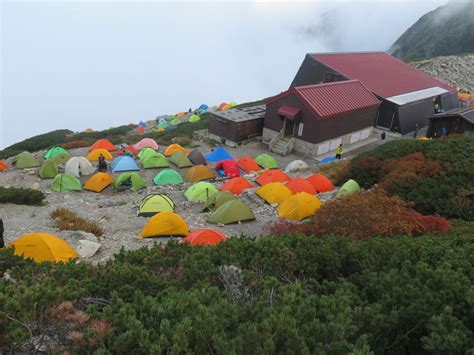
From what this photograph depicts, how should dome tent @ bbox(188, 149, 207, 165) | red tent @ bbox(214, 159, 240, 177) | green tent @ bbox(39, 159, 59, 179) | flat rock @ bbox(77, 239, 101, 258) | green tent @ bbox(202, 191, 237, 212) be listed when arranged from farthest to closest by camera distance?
dome tent @ bbox(188, 149, 207, 165)
red tent @ bbox(214, 159, 240, 177)
green tent @ bbox(39, 159, 59, 179)
green tent @ bbox(202, 191, 237, 212)
flat rock @ bbox(77, 239, 101, 258)

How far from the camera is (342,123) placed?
2834 centimetres

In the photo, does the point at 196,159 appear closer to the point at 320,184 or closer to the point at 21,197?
the point at 320,184

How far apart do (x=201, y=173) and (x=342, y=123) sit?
11.8 meters

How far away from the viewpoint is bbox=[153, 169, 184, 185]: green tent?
70.7 ft

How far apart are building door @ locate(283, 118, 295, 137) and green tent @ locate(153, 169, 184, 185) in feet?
34.0

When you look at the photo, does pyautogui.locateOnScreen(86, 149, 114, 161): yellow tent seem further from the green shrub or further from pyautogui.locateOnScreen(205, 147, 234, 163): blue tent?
the green shrub

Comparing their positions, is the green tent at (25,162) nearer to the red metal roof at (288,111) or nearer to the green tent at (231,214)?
the green tent at (231,214)

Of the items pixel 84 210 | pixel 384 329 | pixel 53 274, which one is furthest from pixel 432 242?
pixel 84 210

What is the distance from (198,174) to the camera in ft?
73.8

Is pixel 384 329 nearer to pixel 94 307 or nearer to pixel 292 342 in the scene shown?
pixel 292 342

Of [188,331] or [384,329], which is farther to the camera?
[384,329]

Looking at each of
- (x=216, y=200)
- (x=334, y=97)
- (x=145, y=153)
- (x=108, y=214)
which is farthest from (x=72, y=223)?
(x=334, y=97)

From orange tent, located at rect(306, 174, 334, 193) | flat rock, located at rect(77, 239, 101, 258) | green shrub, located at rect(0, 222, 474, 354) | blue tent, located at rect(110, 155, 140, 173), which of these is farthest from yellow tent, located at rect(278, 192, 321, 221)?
blue tent, located at rect(110, 155, 140, 173)

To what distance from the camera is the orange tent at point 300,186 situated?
60.9ft
